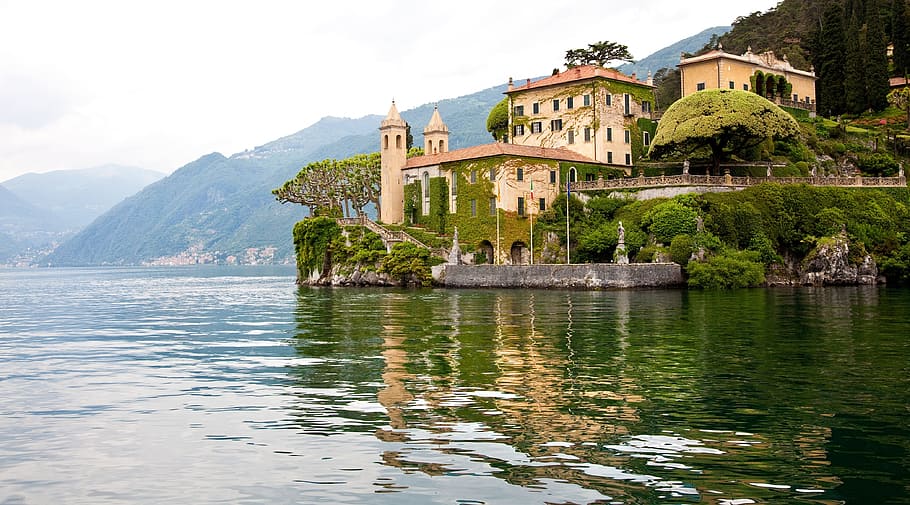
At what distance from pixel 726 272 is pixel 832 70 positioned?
43191mm

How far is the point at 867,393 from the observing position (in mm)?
18531

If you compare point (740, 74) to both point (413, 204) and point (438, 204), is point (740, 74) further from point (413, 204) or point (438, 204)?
point (413, 204)

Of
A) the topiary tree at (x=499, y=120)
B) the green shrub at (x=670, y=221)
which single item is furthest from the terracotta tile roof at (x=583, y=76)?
the green shrub at (x=670, y=221)

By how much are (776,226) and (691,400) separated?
51.1 metres

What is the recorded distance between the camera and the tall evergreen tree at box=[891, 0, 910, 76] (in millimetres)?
97562

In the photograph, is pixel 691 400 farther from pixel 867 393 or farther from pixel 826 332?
pixel 826 332

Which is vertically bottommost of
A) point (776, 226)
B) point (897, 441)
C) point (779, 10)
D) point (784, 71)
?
point (897, 441)

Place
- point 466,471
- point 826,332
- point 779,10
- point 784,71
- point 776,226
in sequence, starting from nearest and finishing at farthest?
point 466,471
point 826,332
point 776,226
point 784,71
point 779,10

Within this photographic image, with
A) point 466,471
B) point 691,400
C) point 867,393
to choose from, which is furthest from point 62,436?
point 867,393

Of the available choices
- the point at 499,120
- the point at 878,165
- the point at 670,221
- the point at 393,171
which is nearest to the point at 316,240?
the point at 393,171

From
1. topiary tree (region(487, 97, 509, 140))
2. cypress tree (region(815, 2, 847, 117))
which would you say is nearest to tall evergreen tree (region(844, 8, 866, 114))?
cypress tree (region(815, 2, 847, 117))

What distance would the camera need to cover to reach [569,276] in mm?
62844

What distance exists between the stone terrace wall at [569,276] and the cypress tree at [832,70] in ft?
141

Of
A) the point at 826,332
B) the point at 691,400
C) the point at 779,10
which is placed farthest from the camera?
the point at 779,10
